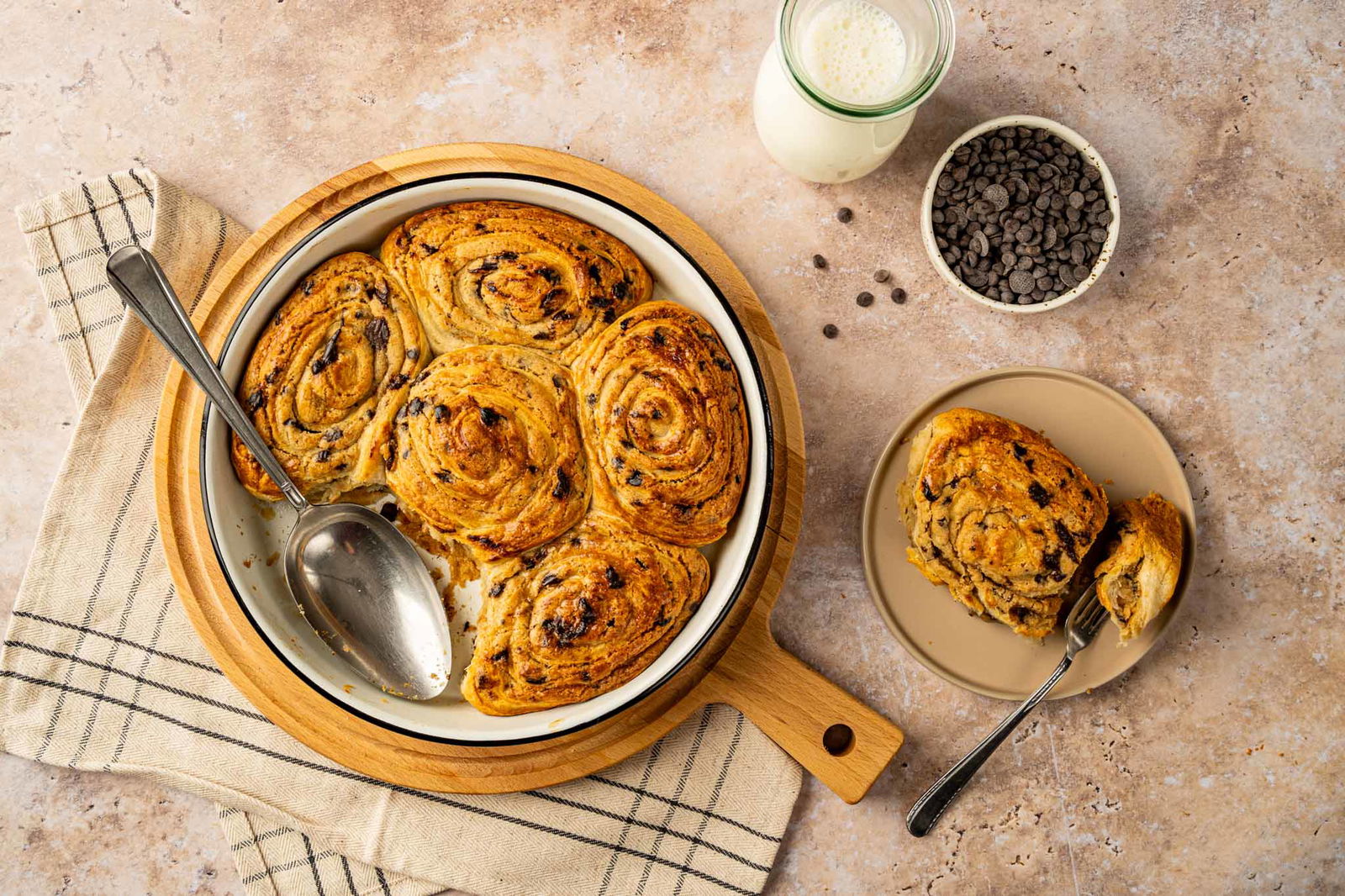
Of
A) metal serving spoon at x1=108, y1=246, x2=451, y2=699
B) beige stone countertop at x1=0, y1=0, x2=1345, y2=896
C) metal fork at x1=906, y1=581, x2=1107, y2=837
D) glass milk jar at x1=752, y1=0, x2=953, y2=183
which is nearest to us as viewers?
glass milk jar at x1=752, y1=0, x2=953, y2=183

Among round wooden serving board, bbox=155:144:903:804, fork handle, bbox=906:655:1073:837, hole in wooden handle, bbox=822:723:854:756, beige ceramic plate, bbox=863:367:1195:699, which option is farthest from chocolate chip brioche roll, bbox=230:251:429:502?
fork handle, bbox=906:655:1073:837

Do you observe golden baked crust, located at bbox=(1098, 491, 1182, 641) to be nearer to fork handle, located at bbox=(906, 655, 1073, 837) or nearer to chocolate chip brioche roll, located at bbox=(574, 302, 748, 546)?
fork handle, located at bbox=(906, 655, 1073, 837)

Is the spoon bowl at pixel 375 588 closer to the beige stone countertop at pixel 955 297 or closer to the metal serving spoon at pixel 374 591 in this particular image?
the metal serving spoon at pixel 374 591

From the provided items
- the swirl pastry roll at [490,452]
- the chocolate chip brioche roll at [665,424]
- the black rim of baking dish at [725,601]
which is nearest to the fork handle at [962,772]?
the black rim of baking dish at [725,601]

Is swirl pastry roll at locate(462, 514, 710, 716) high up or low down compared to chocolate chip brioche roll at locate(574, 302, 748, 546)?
down

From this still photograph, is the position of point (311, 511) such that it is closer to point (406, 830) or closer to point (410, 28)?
point (406, 830)

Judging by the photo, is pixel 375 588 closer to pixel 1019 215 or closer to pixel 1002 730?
pixel 1002 730

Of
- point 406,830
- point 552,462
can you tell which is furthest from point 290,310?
point 406,830
